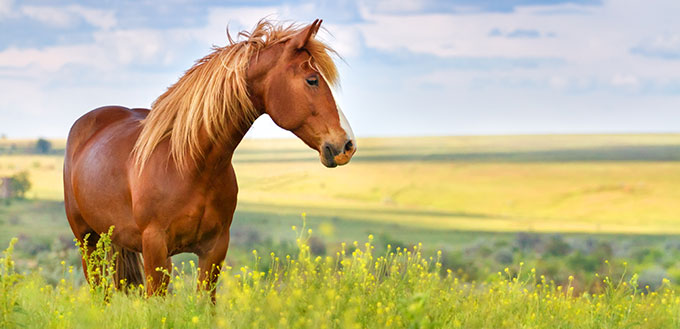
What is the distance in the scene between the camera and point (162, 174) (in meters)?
6.21

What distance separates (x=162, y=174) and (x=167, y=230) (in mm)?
467

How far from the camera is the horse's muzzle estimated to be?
5.54 meters

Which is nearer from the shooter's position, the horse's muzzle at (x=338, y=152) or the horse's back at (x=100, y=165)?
→ the horse's muzzle at (x=338, y=152)

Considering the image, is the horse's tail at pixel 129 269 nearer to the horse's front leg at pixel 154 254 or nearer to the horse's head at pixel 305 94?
the horse's front leg at pixel 154 254

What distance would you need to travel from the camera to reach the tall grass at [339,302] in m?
5.14

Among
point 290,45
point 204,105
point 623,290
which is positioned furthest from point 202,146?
point 623,290

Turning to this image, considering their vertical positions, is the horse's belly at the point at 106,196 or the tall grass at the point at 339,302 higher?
the horse's belly at the point at 106,196

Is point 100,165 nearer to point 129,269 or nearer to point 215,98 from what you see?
point 129,269

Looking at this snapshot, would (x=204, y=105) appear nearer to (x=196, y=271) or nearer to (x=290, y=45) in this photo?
(x=290, y=45)

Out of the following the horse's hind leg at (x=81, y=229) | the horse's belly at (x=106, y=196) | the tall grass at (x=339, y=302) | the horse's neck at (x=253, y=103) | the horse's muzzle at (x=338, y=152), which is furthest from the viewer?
the horse's hind leg at (x=81, y=229)

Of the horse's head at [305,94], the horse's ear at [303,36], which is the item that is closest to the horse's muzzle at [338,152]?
the horse's head at [305,94]

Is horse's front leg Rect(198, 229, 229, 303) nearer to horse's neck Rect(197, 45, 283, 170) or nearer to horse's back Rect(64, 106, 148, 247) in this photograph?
horse's neck Rect(197, 45, 283, 170)

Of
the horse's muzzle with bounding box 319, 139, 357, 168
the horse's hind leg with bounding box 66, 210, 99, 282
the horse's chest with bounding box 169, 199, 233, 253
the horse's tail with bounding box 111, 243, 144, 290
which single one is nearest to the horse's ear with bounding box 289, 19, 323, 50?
the horse's muzzle with bounding box 319, 139, 357, 168

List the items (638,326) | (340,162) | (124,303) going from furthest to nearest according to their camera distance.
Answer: (638,326) < (124,303) < (340,162)
